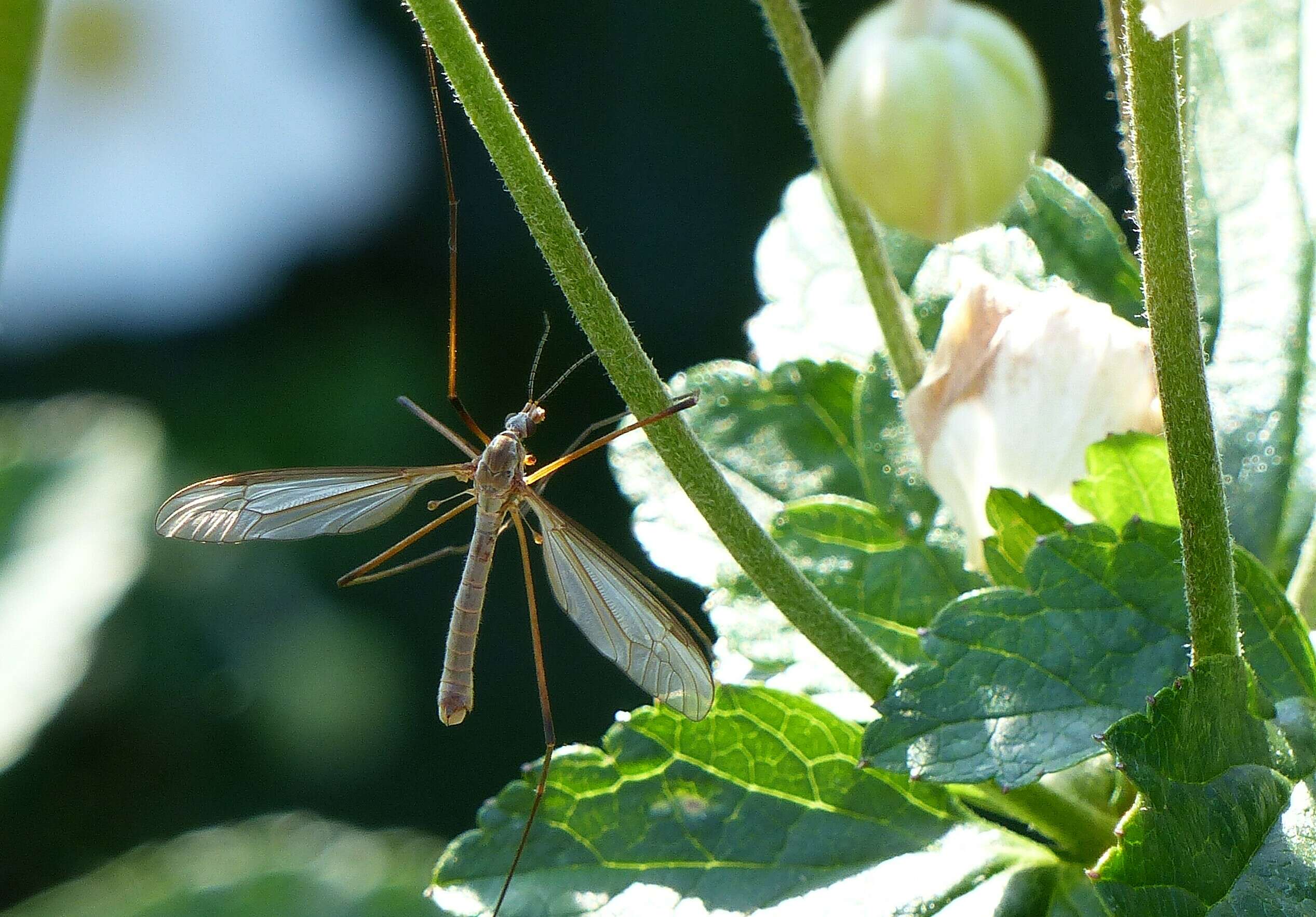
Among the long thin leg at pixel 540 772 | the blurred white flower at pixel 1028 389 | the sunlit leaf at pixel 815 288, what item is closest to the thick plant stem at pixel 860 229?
the blurred white flower at pixel 1028 389

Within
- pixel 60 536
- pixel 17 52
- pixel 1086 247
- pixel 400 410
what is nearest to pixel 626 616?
pixel 1086 247

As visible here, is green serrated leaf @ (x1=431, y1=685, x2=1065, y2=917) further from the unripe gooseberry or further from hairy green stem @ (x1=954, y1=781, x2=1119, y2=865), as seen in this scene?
the unripe gooseberry

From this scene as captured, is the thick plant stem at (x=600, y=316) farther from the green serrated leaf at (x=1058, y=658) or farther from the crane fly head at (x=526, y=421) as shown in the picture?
the crane fly head at (x=526, y=421)

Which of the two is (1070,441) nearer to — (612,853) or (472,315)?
(612,853)

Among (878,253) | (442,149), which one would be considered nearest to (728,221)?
(442,149)

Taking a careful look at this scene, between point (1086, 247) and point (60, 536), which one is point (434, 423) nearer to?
point (1086, 247)

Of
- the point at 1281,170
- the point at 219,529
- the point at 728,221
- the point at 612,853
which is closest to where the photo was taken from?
the point at 612,853

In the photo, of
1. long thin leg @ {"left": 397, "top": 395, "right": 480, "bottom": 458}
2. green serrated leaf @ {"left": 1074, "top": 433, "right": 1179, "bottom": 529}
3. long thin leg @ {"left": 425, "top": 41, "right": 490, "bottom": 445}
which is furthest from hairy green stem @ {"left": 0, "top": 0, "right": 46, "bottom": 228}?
green serrated leaf @ {"left": 1074, "top": 433, "right": 1179, "bottom": 529}
